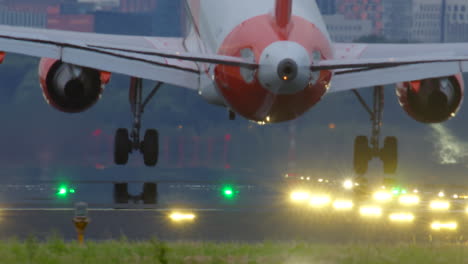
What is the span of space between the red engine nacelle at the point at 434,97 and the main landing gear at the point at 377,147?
32.1 inches

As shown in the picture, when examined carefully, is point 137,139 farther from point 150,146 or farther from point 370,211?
point 370,211

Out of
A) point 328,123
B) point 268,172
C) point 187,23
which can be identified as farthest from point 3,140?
point 187,23

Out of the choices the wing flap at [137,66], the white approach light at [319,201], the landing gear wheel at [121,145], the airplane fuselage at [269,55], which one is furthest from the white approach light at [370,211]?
the landing gear wheel at [121,145]

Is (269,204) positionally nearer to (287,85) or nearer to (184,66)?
(287,85)

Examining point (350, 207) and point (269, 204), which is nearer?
point (350, 207)

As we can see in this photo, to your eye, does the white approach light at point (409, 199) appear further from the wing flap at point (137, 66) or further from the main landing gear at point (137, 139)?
the main landing gear at point (137, 139)

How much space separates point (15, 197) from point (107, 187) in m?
5.22

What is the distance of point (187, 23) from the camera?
43219 millimetres

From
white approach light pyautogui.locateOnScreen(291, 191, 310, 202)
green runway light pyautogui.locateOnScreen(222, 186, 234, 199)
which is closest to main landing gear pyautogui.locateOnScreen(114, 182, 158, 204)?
green runway light pyautogui.locateOnScreen(222, 186, 234, 199)

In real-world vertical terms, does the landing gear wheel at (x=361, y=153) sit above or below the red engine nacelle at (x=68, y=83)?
below

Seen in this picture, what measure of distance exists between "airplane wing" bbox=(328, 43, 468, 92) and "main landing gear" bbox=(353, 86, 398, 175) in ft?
7.12

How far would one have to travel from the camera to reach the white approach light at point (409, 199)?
109ft

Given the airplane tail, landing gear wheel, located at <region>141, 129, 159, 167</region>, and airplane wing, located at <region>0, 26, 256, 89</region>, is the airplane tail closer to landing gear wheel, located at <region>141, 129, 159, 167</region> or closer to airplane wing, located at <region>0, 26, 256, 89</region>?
airplane wing, located at <region>0, 26, 256, 89</region>

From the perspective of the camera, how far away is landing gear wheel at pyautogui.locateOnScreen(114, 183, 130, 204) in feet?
109
